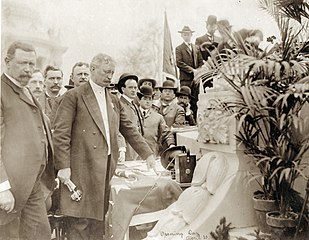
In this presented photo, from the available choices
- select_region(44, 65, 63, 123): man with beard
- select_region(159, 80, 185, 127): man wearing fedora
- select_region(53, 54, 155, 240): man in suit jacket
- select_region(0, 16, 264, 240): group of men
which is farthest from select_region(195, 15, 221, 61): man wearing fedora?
select_region(44, 65, 63, 123): man with beard

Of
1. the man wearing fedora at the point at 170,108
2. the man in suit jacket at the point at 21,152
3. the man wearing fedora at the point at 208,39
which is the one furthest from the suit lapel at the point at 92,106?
the man wearing fedora at the point at 208,39

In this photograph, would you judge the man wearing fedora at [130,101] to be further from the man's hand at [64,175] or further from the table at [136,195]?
the man's hand at [64,175]

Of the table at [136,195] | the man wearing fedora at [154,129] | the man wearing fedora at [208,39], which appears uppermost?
the man wearing fedora at [208,39]

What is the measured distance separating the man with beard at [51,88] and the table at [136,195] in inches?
22.3

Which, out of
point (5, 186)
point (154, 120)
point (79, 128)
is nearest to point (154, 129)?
point (154, 120)

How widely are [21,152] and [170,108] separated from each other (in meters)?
1.00

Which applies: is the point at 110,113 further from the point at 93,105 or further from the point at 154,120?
the point at 154,120

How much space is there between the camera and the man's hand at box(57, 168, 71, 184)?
2781mm

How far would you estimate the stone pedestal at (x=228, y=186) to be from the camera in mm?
2756

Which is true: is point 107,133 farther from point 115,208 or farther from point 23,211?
point 23,211

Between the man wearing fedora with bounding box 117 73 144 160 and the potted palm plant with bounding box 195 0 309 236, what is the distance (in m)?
0.55

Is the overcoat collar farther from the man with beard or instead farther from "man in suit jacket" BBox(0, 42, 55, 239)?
"man in suit jacket" BBox(0, 42, 55, 239)

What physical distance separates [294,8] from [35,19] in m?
1.59

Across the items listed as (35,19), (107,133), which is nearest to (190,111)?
(107,133)
